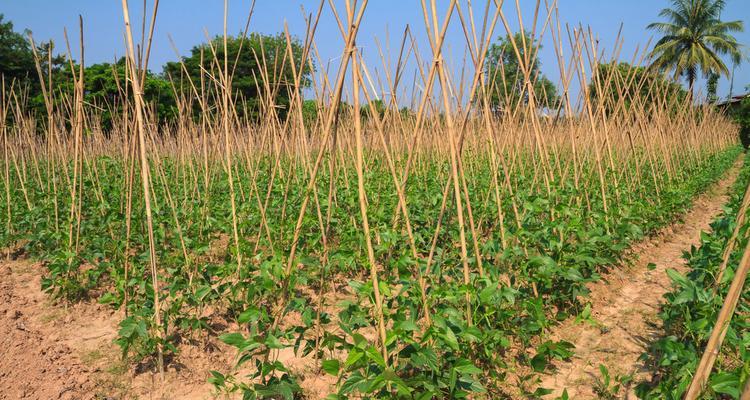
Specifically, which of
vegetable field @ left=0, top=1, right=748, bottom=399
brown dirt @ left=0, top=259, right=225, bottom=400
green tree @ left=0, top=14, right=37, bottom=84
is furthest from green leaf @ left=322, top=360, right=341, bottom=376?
green tree @ left=0, top=14, right=37, bottom=84

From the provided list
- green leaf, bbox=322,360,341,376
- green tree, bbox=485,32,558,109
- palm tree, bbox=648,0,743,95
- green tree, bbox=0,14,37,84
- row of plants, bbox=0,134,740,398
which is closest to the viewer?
green leaf, bbox=322,360,341,376

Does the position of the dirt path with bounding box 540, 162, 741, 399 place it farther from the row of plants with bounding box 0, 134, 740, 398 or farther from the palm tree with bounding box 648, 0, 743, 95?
the palm tree with bounding box 648, 0, 743, 95

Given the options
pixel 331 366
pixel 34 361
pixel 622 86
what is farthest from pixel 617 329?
pixel 622 86

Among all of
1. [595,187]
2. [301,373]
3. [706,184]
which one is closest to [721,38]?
[706,184]

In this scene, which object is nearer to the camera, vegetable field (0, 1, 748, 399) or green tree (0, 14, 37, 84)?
vegetable field (0, 1, 748, 399)

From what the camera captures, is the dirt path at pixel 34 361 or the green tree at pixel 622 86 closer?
the dirt path at pixel 34 361

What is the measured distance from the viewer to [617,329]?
2.82 metres

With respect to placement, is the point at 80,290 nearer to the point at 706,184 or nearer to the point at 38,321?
the point at 38,321

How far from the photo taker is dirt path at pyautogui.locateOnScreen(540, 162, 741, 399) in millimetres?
2217

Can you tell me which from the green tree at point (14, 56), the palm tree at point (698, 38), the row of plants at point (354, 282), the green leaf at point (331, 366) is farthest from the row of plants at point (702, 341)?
the palm tree at point (698, 38)

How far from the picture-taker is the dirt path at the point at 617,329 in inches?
87.3

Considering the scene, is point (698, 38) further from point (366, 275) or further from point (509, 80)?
point (366, 275)

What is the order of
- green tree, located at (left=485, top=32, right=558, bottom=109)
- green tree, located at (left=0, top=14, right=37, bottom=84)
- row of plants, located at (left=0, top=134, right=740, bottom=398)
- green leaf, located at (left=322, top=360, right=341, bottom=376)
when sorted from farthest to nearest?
green tree, located at (left=0, top=14, right=37, bottom=84) → green tree, located at (left=485, top=32, right=558, bottom=109) → row of plants, located at (left=0, top=134, right=740, bottom=398) → green leaf, located at (left=322, top=360, right=341, bottom=376)

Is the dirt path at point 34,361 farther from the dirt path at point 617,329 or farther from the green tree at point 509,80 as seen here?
the green tree at point 509,80
